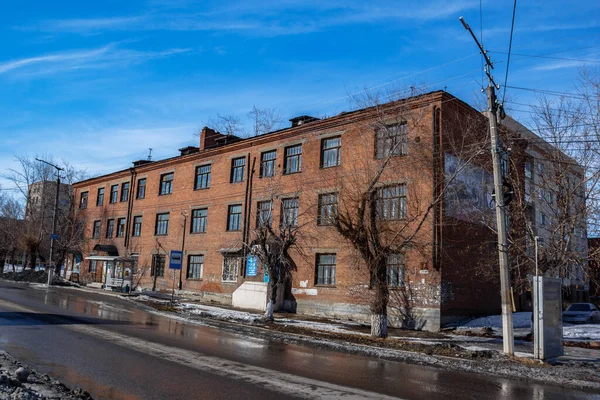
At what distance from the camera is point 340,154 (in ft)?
85.1

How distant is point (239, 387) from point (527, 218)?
15.1 m

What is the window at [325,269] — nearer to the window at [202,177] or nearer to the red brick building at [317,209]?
the red brick building at [317,209]

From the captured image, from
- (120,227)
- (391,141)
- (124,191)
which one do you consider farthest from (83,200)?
(391,141)

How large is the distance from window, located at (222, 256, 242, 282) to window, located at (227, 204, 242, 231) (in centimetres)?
188

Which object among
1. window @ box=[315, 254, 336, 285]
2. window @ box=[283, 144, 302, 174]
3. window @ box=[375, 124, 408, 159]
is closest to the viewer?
window @ box=[375, 124, 408, 159]

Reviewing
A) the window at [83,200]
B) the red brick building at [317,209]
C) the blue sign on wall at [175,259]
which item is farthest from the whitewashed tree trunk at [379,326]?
the window at [83,200]

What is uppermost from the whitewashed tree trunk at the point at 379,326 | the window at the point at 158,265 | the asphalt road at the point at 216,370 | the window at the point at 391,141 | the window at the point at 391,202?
the window at the point at 391,141

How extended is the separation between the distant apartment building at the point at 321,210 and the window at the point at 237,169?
0.32ft

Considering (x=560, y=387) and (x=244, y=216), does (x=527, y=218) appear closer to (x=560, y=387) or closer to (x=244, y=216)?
(x=560, y=387)

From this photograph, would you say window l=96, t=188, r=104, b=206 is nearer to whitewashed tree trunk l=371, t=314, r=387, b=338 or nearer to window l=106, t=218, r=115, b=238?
window l=106, t=218, r=115, b=238

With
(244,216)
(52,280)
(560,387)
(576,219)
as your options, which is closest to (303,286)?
(244,216)

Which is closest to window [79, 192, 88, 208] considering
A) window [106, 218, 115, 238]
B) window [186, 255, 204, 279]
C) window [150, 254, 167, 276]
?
window [106, 218, 115, 238]

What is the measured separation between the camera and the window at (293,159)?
92.7ft

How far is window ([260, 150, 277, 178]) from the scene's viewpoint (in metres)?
29.7
